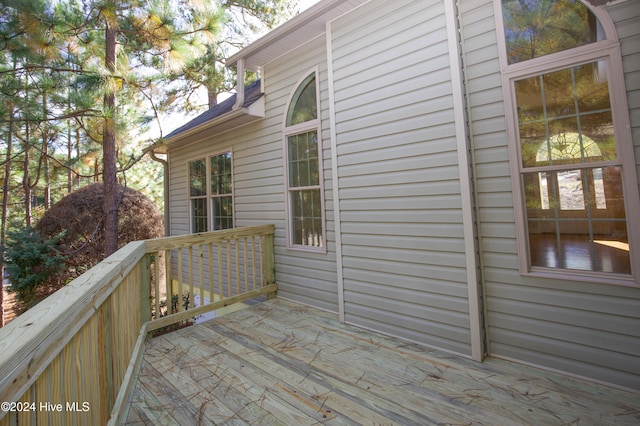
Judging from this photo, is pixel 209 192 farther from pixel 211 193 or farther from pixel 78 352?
pixel 78 352

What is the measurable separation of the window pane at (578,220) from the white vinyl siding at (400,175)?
567 mm

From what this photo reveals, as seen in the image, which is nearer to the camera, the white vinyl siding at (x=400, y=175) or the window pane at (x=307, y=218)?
the white vinyl siding at (x=400, y=175)

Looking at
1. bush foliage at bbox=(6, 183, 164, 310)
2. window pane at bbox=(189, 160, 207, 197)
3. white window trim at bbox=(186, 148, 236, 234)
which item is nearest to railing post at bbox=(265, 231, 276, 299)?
white window trim at bbox=(186, 148, 236, 234)

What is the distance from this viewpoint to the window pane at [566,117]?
211cm

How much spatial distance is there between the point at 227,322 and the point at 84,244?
18.3 ft

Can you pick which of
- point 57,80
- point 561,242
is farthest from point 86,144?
point 561,242

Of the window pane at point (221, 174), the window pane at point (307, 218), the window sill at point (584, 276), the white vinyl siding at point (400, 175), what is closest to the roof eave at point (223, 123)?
the window pane at point (221, 174)

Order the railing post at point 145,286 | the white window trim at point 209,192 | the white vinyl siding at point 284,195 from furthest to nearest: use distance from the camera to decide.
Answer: the white window trim at point 209,192 → the white vinyl siding at point 284,195 → the railing post at point 145,286

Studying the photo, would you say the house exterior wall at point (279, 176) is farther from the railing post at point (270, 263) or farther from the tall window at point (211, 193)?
the tall window at point (211, 193)

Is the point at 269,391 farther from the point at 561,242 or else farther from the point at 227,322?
the point at 561,242

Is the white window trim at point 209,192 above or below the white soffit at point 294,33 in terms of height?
below

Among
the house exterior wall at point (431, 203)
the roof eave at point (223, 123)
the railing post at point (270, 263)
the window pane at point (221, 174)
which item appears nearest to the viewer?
the house exterior wall at point (431, 203)

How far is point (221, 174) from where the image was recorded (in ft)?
19.2

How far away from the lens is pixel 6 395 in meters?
0.66
